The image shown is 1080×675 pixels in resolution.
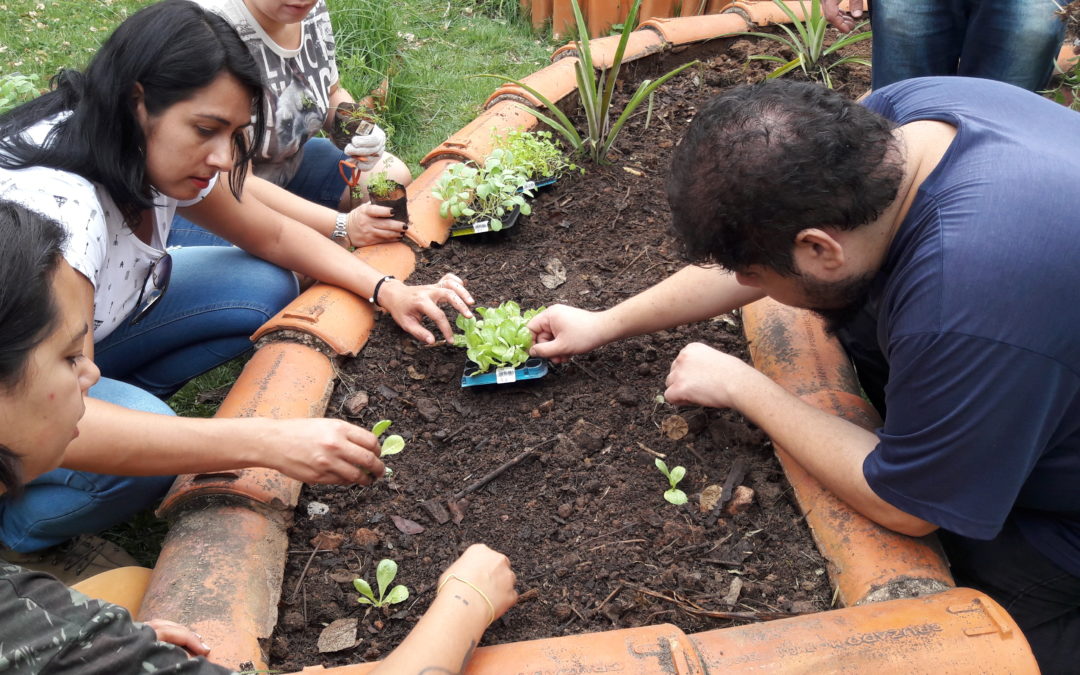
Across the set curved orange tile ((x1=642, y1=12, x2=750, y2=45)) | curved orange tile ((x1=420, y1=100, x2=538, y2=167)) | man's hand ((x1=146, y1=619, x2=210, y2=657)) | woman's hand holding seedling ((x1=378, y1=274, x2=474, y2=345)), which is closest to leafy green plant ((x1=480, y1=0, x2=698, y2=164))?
curved orange tile ((x1=420, y1=100, x2=538, y2=167))

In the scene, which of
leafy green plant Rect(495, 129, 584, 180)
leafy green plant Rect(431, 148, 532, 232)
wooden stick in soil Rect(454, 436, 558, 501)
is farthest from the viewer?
leafy green plant Rect(495, 129, 584, 180)

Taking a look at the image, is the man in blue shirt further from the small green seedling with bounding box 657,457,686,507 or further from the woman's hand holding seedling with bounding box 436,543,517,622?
the woman's hand holding seedling with bounding box 436,543,517,622

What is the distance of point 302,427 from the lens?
1.78 meters

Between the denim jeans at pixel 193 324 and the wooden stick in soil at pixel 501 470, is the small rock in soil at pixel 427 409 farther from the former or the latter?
the denim jeans at pixel 193 324

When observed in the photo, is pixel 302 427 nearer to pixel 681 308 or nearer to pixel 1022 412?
pixel 681 308

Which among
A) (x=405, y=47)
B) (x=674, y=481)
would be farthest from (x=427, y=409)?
(x=405, y=47)

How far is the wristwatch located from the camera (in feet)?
9.30

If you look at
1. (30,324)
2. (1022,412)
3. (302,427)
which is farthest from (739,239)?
(30,324)

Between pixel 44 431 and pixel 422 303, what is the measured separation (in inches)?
48.8

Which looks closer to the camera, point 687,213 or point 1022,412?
point 1022,412

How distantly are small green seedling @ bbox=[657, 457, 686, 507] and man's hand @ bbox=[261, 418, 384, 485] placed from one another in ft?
2.33

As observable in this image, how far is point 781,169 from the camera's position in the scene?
4.70ft

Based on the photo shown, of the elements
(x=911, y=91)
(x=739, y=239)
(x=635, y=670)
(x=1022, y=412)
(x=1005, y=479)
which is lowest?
(x=635, y=670)

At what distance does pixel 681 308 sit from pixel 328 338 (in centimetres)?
102
